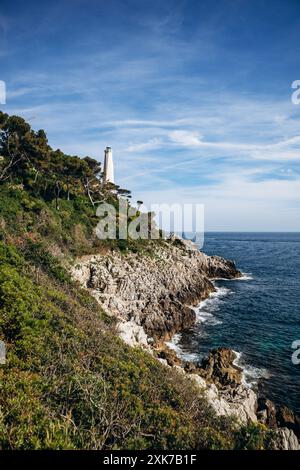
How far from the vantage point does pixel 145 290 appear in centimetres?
2994

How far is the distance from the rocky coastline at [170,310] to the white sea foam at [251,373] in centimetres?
43

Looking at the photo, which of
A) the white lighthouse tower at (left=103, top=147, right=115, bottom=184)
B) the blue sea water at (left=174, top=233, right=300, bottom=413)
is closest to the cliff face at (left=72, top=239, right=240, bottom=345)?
the blue sea water at (left=174, top=233, right=300, bottom=413)

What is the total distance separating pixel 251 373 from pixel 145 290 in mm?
12968

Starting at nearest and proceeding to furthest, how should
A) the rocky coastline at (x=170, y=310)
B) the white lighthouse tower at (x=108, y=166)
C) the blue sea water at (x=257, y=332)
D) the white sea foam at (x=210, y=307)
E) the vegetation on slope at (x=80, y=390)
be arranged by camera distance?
the vegetation on slope at (x=80, y=390) < the rocky coastline at (x=170, y=310) < the blue sea water at (x=257, y=332) < the white sea foam at (x=210, y=307) < the white lighthouse tower at (x=108, y=166)

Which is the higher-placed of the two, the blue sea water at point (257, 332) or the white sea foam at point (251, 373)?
the blue sea water at point (257, 332)

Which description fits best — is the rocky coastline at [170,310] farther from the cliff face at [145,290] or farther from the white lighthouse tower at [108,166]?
the white lighthouse tower at [108,166]

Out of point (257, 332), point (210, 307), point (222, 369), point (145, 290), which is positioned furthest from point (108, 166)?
point (222, 369)

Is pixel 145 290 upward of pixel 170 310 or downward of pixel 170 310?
upward

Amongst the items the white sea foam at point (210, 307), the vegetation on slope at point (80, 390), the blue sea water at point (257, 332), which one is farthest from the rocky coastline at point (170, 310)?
the vegetation on slope at point (80, 390)

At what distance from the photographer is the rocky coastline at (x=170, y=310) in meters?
15.4

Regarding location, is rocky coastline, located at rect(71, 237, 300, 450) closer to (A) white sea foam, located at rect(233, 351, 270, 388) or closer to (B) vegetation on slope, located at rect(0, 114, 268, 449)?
(A) white sea foam, located at rect(233, 351, 270, 388)

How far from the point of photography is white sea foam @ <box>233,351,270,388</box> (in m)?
19.7

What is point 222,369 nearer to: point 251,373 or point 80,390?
point 251,373
